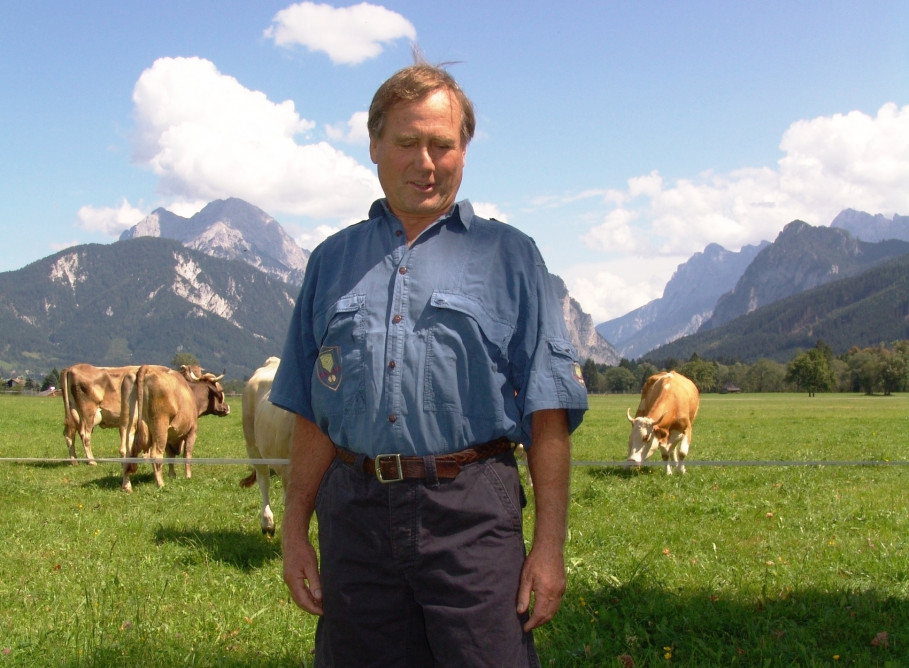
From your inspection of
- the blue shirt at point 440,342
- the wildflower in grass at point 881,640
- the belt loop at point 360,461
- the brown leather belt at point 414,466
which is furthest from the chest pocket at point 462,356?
the wildflower in grass at point 881,640

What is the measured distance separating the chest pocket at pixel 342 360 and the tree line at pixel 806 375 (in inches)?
3272

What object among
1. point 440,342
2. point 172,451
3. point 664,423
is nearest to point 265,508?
point 440,342

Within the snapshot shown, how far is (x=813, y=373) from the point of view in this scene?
10281 centimetres

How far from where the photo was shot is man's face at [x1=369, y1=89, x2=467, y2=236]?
A: 260 centimetres

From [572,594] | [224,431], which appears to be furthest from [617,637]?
[224,431]

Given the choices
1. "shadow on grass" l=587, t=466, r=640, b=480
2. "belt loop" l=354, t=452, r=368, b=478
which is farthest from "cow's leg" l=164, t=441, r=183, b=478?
"belt loop" l=354, t=452, r=368, b=478

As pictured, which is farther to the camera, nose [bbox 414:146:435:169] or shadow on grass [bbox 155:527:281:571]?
shadow on grass [bbox 155:527:281:571]

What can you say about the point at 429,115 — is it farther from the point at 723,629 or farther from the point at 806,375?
the point at 806,375

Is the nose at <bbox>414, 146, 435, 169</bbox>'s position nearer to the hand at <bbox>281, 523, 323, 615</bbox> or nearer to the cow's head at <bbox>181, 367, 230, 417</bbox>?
the hand at <bbox>281, 523, 323, 615</bbox>

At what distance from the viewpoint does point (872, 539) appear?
7.70m

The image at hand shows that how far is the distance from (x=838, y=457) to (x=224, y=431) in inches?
651

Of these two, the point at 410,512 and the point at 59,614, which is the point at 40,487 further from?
the point at 410,512

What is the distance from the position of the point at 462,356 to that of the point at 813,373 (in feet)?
364

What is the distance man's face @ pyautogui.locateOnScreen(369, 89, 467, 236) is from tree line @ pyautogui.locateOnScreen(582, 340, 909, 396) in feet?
272
